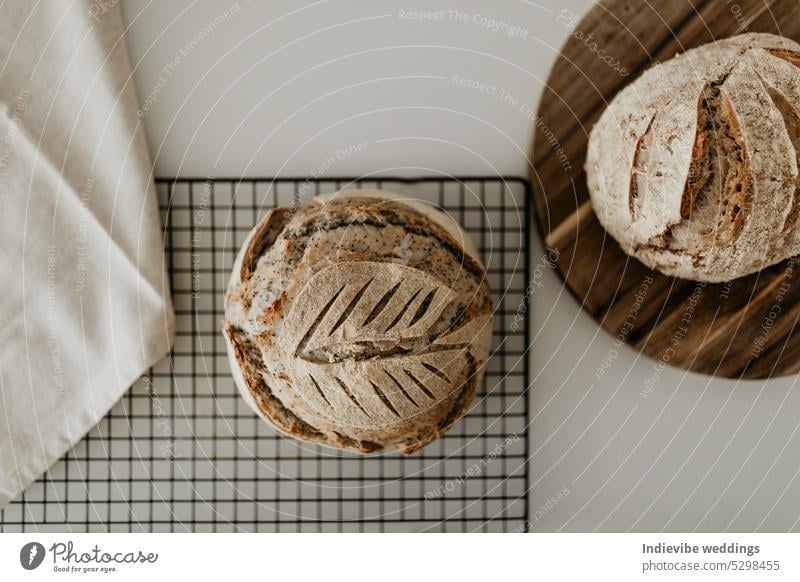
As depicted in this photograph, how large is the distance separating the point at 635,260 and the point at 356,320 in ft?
1.26

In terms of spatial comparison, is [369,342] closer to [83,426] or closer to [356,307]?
[356,307]

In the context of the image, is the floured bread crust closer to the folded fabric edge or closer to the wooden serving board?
the wooden serving board

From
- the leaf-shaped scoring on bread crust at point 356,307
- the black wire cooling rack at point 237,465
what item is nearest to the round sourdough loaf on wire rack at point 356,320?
the leaf-shaped scoring on bread crust at point 356,307

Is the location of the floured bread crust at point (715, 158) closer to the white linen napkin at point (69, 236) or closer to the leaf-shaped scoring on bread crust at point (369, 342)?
the leaf-shaped scoring on bread crust at point (369, 342)

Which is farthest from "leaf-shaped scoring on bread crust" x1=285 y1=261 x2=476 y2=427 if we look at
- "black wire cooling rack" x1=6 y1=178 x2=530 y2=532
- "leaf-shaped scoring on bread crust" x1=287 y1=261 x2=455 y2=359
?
"black wire cooling rack" x1=6 y1=178 x2=530 y2=532

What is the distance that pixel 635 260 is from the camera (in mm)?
814

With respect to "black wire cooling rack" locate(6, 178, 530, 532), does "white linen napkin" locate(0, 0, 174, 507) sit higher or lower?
higher

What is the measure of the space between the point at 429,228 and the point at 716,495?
566 mm

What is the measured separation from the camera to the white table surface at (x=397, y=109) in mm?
839

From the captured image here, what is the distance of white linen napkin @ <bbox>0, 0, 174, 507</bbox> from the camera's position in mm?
805

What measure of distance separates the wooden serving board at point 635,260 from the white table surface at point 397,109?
0.11ft

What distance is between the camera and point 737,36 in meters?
0.75
